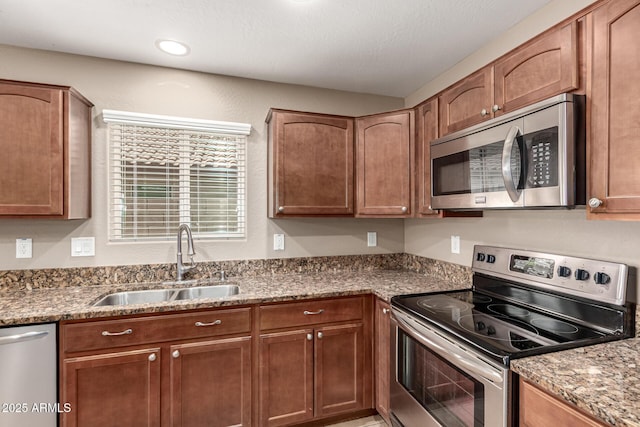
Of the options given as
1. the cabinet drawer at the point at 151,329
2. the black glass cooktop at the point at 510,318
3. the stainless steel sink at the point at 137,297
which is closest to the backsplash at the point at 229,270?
the stainless steel sink at the point at 137,297

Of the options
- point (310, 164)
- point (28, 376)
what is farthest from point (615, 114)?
point (28, 376)

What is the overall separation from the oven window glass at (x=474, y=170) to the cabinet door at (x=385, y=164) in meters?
0.36

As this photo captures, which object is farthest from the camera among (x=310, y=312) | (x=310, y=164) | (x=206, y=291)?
(x=310, y=164)

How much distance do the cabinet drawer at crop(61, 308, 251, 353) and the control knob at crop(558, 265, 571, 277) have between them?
1.62 meters

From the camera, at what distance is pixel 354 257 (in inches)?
112

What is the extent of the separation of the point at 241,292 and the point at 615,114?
6.48ft

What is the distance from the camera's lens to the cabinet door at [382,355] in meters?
2.04

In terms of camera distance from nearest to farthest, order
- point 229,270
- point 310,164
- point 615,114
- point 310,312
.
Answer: point 615,114 < point 310,312 < point 310,164 < point 229,270

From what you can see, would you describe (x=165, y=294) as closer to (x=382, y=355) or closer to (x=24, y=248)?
(x=24, y=248)

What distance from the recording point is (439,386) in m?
1.56

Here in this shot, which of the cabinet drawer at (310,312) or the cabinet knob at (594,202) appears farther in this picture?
the cabinet drawer at (310,312)

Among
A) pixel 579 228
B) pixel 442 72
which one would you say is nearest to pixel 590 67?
pixel 579 228

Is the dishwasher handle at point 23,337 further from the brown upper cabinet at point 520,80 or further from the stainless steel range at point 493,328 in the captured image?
the brown upper cabinet at point 520,80

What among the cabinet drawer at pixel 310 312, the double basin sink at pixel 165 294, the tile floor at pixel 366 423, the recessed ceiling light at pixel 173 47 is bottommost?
the tile floor at pixel 366 423
